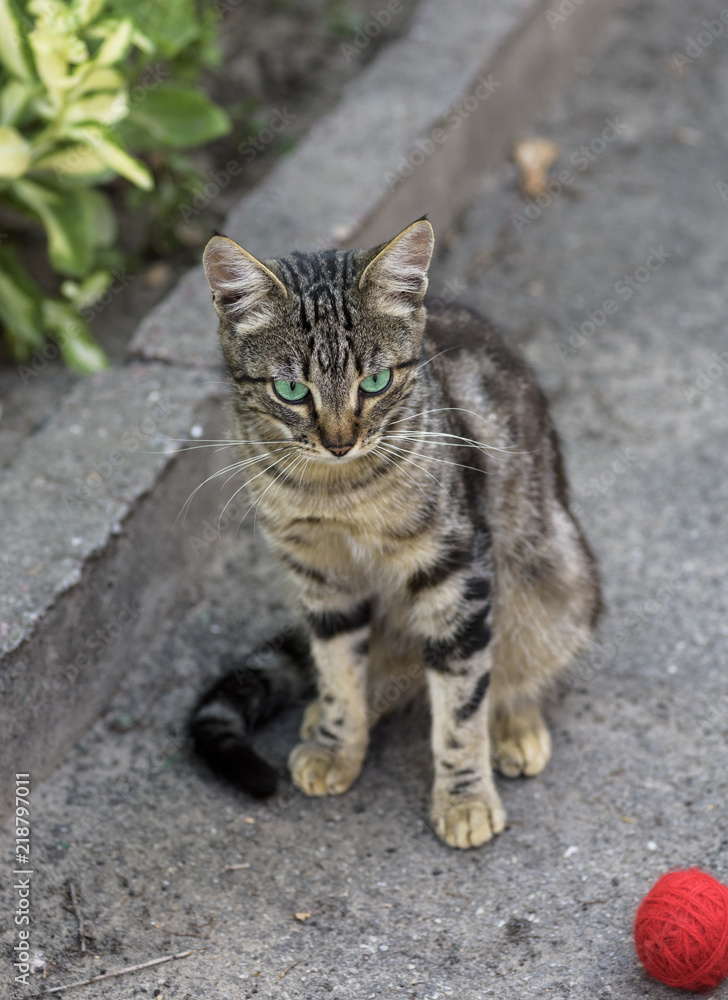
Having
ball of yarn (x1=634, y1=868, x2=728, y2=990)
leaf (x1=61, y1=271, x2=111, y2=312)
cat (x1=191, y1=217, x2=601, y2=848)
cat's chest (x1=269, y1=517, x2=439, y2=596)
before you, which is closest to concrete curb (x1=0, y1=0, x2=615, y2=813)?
leaf (x1=61, y1=271, x2=111, y2=312)

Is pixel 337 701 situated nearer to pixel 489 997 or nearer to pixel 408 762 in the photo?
pixel 408 762

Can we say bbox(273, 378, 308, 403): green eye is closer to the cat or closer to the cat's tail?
the cat

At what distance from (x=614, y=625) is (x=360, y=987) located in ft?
4.82

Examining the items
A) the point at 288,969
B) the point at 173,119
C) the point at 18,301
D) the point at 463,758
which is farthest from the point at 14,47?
the point at 288,969

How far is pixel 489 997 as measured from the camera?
2.32m

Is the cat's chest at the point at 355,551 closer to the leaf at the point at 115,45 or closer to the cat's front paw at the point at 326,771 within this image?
the cat's front paw at the point at 326,771

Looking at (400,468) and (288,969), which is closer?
(288,969)

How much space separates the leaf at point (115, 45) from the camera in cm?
310

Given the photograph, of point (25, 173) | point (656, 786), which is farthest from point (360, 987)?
point (25, 173)

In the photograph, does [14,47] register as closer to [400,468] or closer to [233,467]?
[233,467]

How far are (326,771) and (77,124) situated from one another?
2.11 metres

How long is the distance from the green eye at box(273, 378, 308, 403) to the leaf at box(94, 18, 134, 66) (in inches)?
56.1

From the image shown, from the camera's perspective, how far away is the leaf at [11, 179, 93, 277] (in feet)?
11.3

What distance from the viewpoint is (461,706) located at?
2.68m
